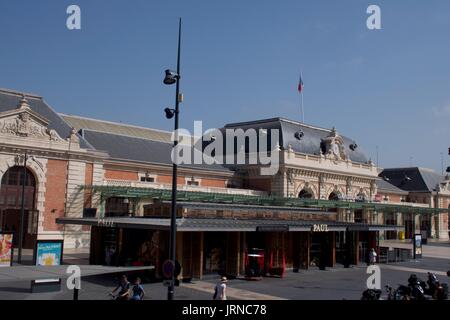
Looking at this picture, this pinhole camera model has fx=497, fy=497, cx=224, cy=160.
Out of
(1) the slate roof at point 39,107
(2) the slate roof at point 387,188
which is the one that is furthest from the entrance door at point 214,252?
(2) the slate roof at point 387,188

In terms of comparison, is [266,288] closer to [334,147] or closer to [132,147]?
[132,147]

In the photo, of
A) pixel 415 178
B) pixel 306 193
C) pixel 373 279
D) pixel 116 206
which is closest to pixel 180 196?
pixel 116 206

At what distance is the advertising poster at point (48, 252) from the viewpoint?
82.0 ft

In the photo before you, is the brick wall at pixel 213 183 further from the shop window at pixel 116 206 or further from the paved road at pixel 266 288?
the paved road at pixel 266 288

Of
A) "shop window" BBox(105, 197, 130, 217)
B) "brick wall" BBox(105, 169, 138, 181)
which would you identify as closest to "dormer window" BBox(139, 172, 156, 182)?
"brick wall" BBox(105, 169, 138, 181)

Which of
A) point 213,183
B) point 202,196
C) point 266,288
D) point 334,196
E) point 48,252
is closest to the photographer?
point 266,288

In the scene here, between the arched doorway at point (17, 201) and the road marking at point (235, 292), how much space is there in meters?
18.8

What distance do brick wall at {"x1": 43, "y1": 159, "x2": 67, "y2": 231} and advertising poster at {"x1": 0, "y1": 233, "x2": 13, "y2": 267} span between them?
43.8 ft

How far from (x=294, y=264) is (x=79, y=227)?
17978mm

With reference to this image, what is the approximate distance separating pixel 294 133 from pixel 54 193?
106 feet

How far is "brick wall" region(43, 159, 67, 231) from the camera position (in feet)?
125

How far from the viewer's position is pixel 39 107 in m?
42.1

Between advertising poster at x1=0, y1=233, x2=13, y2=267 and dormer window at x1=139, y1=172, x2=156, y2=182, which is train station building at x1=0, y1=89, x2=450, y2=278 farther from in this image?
advertising poster at x1=0, y1=233, x2=13, y2=267

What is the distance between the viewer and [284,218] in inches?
1289
